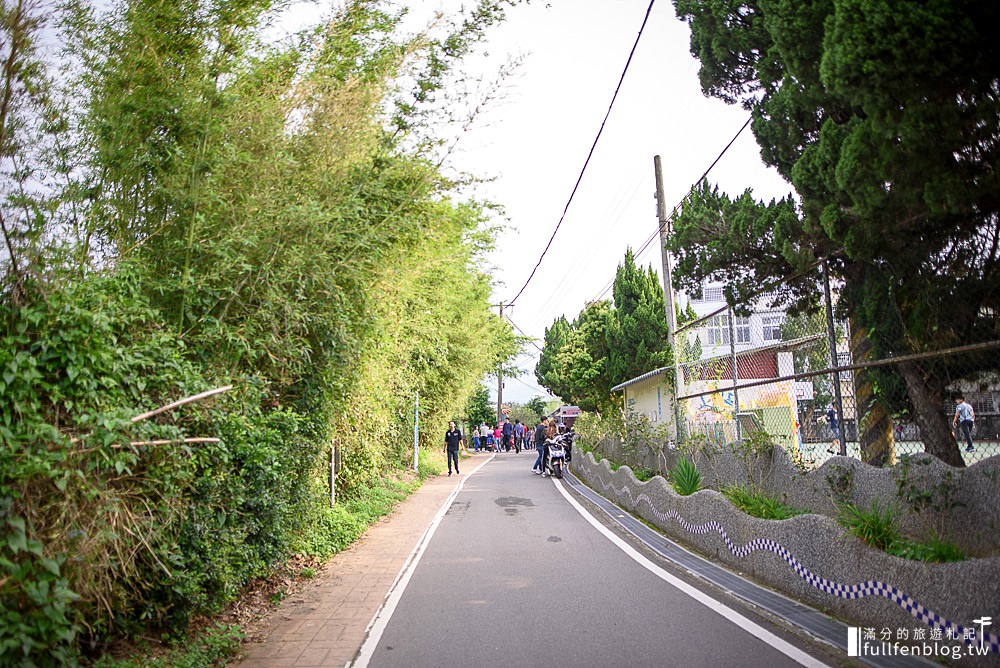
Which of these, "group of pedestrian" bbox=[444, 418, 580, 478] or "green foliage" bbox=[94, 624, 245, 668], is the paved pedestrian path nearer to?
"green foliage" bbox=[94, 624, 245, 668]

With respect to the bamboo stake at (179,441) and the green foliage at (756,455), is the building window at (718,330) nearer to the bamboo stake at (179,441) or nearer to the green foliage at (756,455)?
the green foliage at (756,455)

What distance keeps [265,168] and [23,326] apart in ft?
8.11

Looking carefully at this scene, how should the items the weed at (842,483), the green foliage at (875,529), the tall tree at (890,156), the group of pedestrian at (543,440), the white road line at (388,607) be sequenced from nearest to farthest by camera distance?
the tall tree at (890,156) → the white road line at (388,607) → the green foliage at (875,529) → the weed at (842,483) → the group of pedestrian at (543,440)

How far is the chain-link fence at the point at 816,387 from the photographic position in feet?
20.2

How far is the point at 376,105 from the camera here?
6.82 m

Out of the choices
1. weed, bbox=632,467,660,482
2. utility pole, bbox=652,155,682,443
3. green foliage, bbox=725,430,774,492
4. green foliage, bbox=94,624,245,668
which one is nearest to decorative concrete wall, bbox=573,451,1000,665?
green foliage, bbox=725,430,774,492

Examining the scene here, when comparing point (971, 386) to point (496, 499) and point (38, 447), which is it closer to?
point (38, 447)

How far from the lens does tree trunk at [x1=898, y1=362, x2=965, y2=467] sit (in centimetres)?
657

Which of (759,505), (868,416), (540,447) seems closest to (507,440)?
(540,447)

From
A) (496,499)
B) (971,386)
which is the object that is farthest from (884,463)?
(496,499)

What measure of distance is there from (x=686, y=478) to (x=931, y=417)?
419 centimetres

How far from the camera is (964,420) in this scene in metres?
6.35

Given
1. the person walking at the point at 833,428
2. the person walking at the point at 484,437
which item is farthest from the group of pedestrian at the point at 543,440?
the person walking at the point at 484,437

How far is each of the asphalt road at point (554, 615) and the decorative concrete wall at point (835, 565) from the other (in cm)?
70
